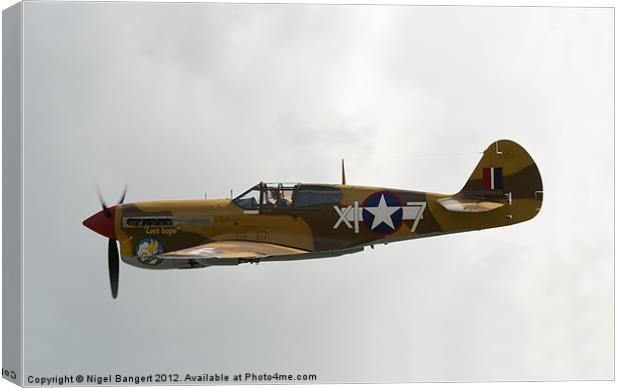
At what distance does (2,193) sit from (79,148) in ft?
3.83

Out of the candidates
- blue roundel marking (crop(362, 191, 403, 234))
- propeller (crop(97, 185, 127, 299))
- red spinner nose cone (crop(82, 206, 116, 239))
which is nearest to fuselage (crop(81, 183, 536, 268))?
blue roundel marking (crop(362, 191, 403, 234))

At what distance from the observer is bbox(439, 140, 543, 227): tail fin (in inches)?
557

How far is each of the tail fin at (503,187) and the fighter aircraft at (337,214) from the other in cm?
1

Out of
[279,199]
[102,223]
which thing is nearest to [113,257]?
[102,223]

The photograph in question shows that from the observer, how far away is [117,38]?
13.4 meters

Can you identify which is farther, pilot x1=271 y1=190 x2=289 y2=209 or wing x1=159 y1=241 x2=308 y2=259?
pilot x1=271 y1=190 x2=289 y2=209

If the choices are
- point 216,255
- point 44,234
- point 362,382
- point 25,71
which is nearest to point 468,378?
point 362,382

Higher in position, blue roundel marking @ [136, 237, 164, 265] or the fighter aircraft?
the fighter aircraft

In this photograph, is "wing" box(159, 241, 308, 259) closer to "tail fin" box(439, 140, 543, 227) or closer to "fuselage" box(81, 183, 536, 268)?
"fuselage" box(81, 183, 536, 268)

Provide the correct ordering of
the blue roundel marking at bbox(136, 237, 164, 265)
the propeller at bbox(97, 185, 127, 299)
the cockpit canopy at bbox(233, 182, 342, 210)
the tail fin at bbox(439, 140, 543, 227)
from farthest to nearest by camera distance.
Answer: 1. the blue roundel marking at bbox(136, 237, 164, 265)
2. the tail fin at bbox(439, 140, 543, 227)
3. the cockpit canopy at bbox(233, 182, 342, 210)
4. the propeller at bbox(97, 185, 127, 299)

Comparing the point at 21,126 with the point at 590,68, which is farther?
the point at 590,68

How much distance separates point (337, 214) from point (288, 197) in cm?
65

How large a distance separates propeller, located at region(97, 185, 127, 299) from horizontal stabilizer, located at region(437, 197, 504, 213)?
3863 millimetres

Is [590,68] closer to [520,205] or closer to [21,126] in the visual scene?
[520,205]
